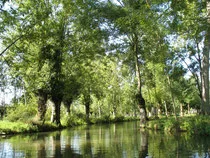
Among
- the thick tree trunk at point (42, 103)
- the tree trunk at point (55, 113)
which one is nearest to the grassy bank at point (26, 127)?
the tree trunk at point (55, 113)

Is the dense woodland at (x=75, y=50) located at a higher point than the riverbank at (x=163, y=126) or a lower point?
higher

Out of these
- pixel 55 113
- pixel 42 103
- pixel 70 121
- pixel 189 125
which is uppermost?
pixel 42 103

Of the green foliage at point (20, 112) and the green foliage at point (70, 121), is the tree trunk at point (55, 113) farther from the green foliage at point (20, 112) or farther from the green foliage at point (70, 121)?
the green foliage at point (20, 112)

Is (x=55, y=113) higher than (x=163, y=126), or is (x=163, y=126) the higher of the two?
(x=55, y=113)

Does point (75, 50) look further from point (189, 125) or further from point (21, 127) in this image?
point (189, 125)

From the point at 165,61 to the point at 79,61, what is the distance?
15041 mm

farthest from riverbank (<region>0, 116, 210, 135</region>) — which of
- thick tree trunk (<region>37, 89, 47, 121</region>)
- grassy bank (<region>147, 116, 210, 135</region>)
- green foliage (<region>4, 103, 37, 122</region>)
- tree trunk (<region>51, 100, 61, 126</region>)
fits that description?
green foliage (<region>4, 103, 37, 122</region>)

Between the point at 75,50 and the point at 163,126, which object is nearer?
the point at 163,126

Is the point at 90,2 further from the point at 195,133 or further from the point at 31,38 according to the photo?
the point at 195,133

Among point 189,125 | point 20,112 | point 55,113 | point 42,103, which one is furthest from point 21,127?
point 20,112

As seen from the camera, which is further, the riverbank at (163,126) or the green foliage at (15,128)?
the green foliage at (15,128)

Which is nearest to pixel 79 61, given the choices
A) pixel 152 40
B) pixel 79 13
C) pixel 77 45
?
pixel 77 45

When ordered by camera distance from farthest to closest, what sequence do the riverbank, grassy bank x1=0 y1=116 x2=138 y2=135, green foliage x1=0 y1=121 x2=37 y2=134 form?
grassy bank x1=0 y1=116 x2=138 y2=135 → green foliage x1=0 y1=121 x2=37 y2=134 → the riverbank

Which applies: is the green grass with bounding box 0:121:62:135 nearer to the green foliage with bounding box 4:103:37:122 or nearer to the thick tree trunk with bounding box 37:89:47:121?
the thick tree trunk with bounding box 37:89:47:121
